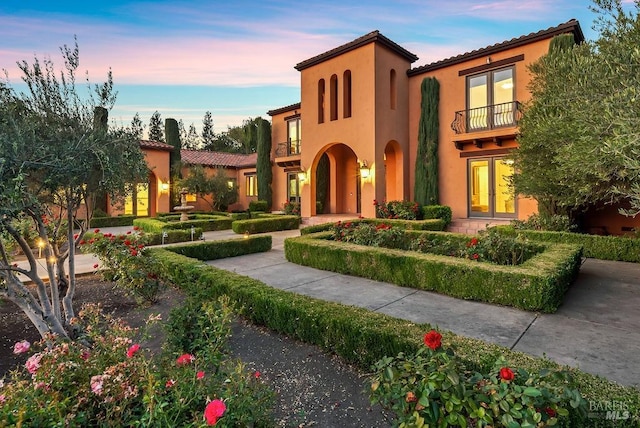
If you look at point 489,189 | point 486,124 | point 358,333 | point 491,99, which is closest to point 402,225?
point 489,189

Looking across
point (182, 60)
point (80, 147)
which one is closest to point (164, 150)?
point (182, 60)

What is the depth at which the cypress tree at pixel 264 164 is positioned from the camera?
69.3 ft

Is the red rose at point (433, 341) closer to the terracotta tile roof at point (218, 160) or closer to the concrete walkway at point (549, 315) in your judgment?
the concrete walkway at point (549, 315)

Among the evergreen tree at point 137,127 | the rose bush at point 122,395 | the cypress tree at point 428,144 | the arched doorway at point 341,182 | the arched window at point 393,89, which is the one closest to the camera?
the rose bush at point 122,395

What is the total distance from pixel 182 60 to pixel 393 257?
9909mm

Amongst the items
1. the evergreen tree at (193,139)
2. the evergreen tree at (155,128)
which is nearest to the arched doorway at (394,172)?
the evergreen tree at (155,128)

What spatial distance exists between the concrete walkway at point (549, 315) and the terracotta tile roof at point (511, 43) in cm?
808

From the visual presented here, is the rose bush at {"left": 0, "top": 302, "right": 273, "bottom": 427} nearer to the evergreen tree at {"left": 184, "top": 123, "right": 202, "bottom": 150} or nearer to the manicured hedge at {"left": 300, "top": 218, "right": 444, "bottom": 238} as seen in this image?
the manicured hedge at {"left": 300, "top": 218, "right": 444, "bottom": 238}

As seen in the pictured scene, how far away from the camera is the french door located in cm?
1278

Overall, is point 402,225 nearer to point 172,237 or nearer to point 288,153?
point 172,237

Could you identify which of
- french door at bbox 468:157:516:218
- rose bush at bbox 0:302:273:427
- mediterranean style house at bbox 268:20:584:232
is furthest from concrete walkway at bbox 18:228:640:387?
mediterranean style house at bbox 268:20:584:232

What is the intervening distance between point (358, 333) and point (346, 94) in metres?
13.6

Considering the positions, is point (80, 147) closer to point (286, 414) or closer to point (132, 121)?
point (132, 121)

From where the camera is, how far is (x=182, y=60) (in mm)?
11211
